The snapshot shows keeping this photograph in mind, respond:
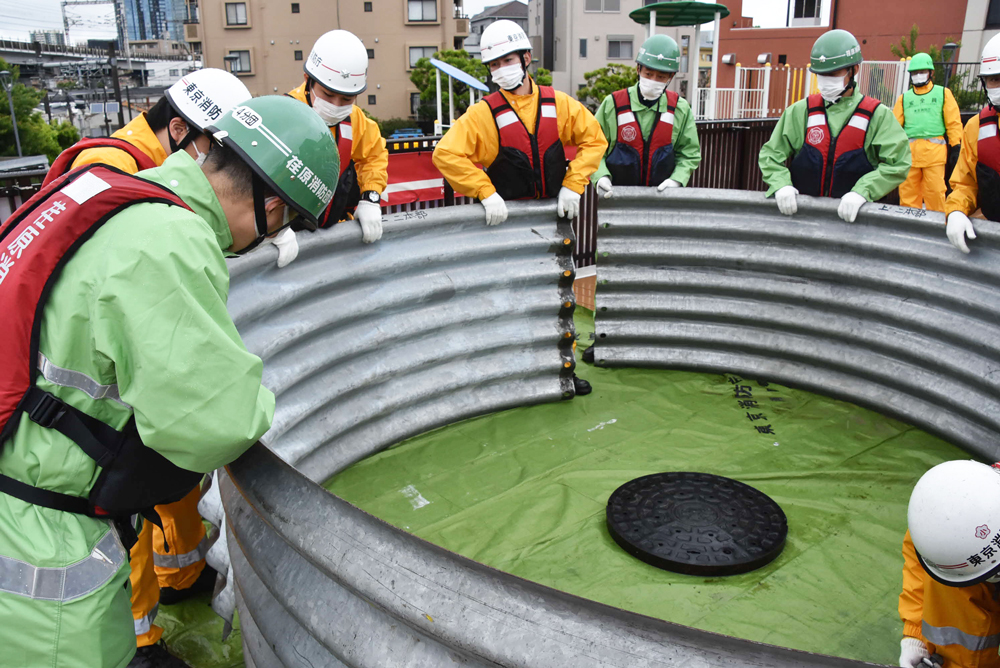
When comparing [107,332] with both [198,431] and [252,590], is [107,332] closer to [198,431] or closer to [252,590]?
[198,431]

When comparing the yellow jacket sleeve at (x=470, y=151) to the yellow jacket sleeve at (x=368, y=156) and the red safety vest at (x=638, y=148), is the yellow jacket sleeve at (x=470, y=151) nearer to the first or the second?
the yellow jacket sleeve at (x=368, y=156)

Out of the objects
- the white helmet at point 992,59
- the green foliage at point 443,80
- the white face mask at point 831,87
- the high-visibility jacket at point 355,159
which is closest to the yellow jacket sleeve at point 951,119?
the white helmet at point 992,59

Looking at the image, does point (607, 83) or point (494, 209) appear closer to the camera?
point (494, 209)

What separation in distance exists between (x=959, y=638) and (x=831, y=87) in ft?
13.5

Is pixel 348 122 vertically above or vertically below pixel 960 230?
above

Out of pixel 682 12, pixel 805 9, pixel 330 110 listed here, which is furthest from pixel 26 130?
pixel 805 9

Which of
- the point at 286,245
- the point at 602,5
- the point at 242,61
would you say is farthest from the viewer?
the point at 602,5

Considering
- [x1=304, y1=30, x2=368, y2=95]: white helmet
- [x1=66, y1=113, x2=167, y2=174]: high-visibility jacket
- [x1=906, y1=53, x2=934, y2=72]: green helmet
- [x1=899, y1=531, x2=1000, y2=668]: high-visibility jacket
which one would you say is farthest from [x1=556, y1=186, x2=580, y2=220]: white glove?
[x1=906, y1=53, x2=934, y2=72]: green helmet

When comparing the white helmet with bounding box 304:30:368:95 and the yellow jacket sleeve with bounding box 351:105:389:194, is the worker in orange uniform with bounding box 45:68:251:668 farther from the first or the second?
the yellow jacket sleeve with bounding box 351:105:389:194

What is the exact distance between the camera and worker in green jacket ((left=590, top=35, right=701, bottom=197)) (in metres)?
6.18

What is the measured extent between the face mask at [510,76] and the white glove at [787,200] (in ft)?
6.18

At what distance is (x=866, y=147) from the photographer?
538cm

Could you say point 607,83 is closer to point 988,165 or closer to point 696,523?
point 988,165

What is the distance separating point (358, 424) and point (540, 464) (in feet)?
3.37
